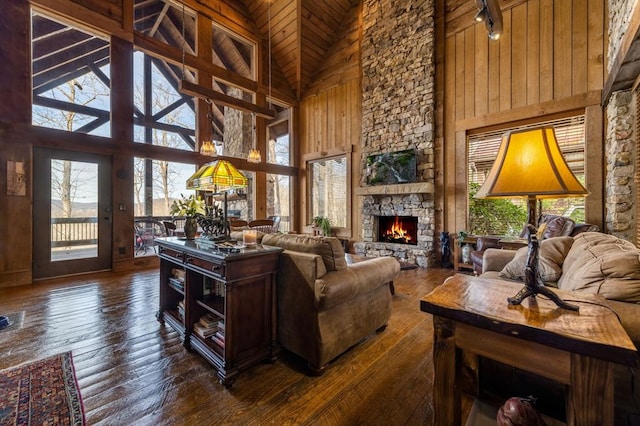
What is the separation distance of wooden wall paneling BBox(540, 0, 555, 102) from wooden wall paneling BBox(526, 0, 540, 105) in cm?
5

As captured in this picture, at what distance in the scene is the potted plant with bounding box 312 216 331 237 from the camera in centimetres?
679

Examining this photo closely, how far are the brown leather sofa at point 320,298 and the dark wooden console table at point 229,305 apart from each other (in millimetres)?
121

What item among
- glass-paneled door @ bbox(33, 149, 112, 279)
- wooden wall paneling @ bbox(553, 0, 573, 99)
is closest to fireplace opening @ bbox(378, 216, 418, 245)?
wooden wall paneling @ bbox(553, 0, 573, 99)

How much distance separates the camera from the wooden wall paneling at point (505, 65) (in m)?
4.36

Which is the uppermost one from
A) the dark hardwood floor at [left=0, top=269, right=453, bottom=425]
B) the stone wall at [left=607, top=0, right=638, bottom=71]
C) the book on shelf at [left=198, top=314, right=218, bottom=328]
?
the stone wall at [left=607, top=0, right=638, bottom=71]

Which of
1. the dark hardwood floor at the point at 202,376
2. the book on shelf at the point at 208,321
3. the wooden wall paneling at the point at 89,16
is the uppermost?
the wooden wall paneling at the point at 89,16

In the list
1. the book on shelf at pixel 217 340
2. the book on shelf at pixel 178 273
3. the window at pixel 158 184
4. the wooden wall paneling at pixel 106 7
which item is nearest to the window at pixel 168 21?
the wooden wall paneling at pixel 106 7

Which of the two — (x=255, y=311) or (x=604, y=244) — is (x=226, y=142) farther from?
(x=604, y=244)

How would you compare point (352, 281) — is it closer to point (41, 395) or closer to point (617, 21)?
point (41, 395)

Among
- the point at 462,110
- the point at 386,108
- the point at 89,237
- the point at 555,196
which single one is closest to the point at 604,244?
the point at 555,196

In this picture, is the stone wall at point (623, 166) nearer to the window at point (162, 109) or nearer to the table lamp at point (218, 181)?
the table lamp at point (218, 181)

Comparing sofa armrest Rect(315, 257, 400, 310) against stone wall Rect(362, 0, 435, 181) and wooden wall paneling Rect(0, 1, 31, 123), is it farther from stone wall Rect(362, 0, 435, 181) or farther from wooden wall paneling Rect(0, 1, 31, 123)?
wooden wall paneling Rect(0, 1, 31, 123)

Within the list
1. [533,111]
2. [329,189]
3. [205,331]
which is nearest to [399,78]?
[533,111]

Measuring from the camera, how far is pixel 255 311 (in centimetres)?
191
